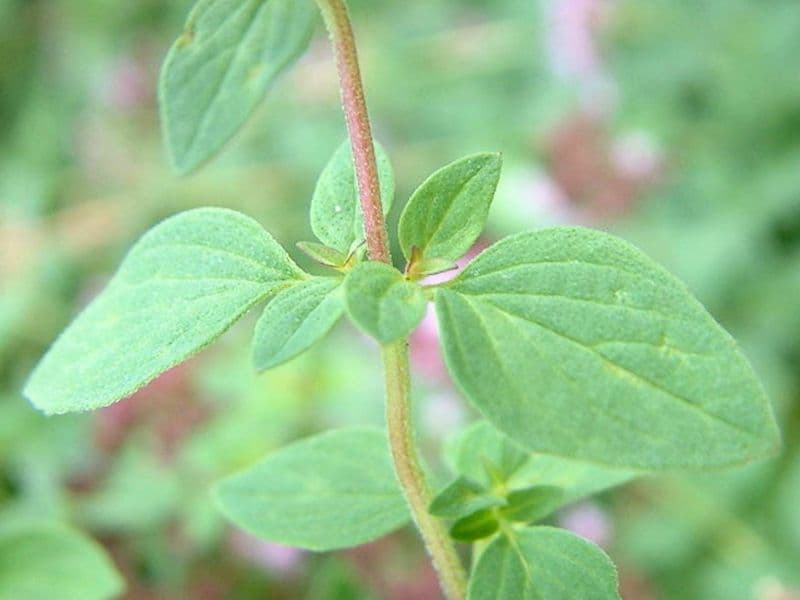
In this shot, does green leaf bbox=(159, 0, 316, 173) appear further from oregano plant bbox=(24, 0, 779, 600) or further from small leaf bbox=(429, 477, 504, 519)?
small leaf bbox=(429, 477, 504, 519)

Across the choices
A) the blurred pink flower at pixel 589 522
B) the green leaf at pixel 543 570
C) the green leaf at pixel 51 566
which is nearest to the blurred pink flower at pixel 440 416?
the blurred pink flower at pixel 589 522

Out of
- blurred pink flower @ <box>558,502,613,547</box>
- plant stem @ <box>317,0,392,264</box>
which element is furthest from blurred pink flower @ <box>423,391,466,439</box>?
plant stem @ <box>317,0,392,264</box>

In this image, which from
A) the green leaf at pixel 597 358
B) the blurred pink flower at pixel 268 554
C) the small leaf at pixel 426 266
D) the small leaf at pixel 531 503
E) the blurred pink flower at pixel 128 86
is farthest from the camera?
the blurred pink flower at pixel 128 86

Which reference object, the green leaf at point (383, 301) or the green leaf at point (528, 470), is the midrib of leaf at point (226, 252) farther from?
the green leaf at point (528, 470)

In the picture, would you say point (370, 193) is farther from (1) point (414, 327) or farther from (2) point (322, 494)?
(2) point (322, 494)

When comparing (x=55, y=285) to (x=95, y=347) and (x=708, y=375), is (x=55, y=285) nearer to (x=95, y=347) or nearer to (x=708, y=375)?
(x=95, y=347)

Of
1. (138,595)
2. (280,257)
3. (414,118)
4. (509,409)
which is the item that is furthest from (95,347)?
(414,118)
